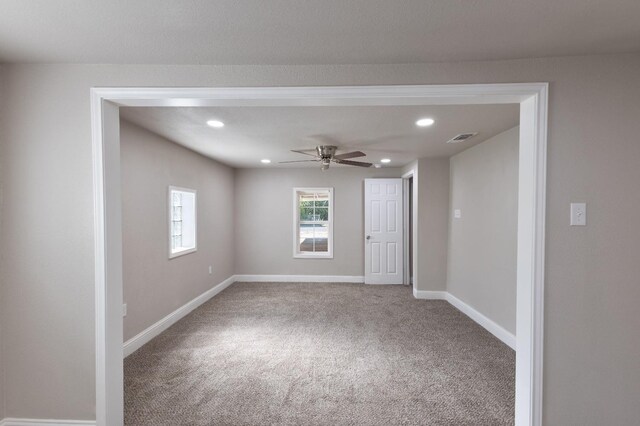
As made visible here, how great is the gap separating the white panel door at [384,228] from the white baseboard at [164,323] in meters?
3.02

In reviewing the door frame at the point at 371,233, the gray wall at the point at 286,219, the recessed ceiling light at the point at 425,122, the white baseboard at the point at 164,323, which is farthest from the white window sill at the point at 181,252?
the recessed ceiling light at the point at 425,122

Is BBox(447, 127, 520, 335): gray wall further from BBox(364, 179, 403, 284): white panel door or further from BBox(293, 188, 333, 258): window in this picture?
BBox(293, 188, 333, 258): window

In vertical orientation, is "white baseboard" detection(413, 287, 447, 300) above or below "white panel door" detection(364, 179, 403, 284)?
below

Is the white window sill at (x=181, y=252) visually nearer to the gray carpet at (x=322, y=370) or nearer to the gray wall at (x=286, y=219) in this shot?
the gray carpet at (x=322, y=370)

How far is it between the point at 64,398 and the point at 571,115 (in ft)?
11.7

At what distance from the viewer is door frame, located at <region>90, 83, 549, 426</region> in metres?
1.91

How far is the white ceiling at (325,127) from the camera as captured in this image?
110 inches

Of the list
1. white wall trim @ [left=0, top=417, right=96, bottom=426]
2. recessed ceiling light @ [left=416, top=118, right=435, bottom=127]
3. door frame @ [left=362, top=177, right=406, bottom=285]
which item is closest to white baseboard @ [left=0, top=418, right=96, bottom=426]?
white wall trim @ [left=0, top=417, right=96, bottom=426]

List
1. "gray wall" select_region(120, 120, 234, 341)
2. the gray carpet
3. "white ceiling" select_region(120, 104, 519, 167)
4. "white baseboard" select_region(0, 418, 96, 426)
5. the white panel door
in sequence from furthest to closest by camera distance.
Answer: the white panel door → "gray wall" select_region(120, 120, 234, 341) → "white ceiling" select_region(120, 104, 519, 167) → the gray carpet → "white baseboard" select_region(0, 418, 96, 426)

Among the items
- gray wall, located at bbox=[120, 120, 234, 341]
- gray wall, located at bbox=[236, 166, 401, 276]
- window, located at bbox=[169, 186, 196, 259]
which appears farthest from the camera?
gray wall, located at bbox=[236, 166, 401, 276]

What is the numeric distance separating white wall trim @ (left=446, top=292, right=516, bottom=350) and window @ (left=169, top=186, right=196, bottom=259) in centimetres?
404

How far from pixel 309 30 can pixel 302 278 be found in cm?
538

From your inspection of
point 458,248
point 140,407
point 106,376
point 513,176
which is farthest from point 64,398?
point 458,248

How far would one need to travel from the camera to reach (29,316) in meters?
2.01
